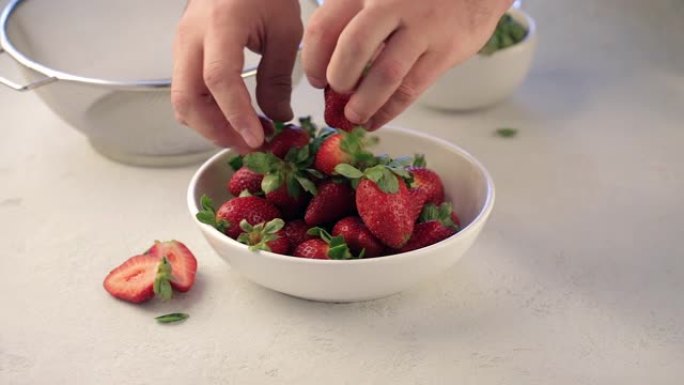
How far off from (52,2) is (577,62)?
0.81 metres

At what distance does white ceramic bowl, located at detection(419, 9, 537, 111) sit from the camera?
1122mm

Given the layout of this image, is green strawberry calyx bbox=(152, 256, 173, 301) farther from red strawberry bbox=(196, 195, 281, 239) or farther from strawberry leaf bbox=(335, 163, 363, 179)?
strawberry leaf bbox=(335, 163, 363, 179)

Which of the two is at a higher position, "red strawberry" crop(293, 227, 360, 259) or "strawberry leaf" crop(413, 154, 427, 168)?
"red strawberry" crop(293, 227, 360, 259)

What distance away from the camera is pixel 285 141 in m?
0.85

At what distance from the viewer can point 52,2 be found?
1.22 metres

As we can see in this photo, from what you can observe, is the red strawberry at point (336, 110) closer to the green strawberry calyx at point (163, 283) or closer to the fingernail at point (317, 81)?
the fingernail at point (317, 81)

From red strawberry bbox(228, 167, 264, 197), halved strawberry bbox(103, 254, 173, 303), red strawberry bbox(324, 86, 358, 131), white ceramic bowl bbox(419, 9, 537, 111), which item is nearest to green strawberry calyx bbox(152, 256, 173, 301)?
halved strawberry bbox(103, 254, 173, 303)

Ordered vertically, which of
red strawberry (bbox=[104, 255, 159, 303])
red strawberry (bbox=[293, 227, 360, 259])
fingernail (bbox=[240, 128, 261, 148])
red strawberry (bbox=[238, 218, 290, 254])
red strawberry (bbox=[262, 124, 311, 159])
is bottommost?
red strawberry (bbox=[104, 255, 159, 303])

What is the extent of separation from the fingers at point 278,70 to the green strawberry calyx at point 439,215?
0.17m

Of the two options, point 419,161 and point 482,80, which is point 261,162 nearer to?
point 419,161

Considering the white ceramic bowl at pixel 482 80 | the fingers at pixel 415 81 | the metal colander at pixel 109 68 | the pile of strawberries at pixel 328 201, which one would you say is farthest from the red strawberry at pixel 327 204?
the white ceramic bowl at pixel 482 80

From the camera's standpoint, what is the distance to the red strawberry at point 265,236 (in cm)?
75

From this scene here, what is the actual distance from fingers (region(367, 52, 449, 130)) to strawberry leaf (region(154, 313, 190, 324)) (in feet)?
0.89

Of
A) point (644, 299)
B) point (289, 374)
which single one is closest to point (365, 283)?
point (289, 374)
